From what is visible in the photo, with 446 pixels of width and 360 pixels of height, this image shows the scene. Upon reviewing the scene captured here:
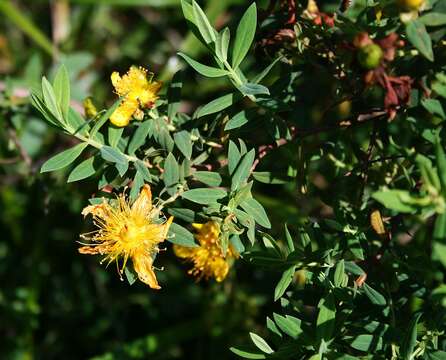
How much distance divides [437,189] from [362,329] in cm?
36

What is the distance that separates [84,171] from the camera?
4.17ft

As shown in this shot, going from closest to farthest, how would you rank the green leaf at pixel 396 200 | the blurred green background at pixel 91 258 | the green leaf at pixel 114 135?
1. the green leaf at pixel 396 200
2. the green leaf at pixel 114 135
3. the blurred green background at pixel 91 258

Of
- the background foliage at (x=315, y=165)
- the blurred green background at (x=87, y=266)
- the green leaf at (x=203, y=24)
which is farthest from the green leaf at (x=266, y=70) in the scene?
the blurred green background at (x=87, y=266)

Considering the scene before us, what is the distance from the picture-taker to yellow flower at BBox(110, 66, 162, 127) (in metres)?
1.30

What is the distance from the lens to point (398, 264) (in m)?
1.28

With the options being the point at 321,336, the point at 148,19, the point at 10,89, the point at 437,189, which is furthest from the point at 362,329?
the point at 148,19

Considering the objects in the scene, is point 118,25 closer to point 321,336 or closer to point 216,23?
point 216,23

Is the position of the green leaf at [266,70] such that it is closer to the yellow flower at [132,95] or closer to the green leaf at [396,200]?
the yellow flower at [132,95]

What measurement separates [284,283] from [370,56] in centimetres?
45

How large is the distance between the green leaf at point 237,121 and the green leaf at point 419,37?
371 mm

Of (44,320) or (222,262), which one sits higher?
(222,262)

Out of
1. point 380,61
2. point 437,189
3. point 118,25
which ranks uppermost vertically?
point 380,61

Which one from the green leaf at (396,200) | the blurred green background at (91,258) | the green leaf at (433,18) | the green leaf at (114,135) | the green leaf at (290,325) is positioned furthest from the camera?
the blurred green background at (91,258)

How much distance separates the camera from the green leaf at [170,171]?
126 centimetres
